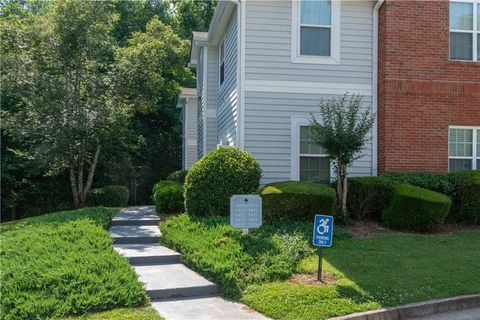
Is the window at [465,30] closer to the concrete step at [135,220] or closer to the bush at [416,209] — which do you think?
the bush at [416,209]

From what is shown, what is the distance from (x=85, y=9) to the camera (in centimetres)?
1617

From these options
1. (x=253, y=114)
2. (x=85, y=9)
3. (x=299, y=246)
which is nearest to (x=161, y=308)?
(x=299, y=246)

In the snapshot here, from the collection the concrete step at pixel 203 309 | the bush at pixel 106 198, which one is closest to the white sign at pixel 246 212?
the concrete step at pixel 203 309

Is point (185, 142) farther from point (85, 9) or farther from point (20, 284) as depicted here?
point (20, 284)

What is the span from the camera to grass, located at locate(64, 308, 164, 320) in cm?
597

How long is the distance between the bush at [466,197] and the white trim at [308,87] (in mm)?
2991

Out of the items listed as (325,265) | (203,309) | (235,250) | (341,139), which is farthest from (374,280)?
(341,139)

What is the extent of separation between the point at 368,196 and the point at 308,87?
312cm

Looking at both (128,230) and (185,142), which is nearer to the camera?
(128,230)

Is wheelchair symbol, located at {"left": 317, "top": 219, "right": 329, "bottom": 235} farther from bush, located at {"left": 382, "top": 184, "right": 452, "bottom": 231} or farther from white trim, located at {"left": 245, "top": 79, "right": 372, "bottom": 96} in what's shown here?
white trim, located at {"left": 245, "top": 79, "right": 372, "bottom": 96}

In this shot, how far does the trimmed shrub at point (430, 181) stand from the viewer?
11492 millimetres

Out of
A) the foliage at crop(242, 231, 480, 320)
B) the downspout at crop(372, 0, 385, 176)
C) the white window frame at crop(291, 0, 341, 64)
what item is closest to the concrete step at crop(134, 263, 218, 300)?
the foliage at crop(242, 231, 480, 320)

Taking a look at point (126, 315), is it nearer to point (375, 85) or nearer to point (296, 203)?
point (296, 203)

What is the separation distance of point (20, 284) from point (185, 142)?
18.4 m
